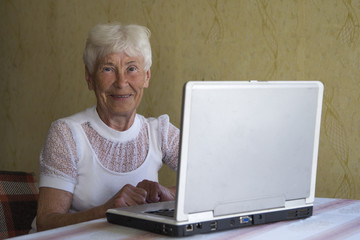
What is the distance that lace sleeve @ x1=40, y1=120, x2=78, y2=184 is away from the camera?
173cm

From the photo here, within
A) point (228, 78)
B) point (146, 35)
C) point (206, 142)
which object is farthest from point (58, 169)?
point (228, 78)

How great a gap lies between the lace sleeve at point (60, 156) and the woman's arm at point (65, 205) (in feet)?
0.18

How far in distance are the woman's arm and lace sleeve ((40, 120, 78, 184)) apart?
5 centimetres

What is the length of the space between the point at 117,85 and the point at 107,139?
0.20 meters

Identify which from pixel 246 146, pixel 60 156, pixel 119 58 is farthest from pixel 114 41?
pixel 246 146

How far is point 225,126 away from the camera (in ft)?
3.74

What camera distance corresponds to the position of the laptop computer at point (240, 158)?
1107 millimetres

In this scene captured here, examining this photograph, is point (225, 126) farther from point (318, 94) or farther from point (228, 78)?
point (228, 78)

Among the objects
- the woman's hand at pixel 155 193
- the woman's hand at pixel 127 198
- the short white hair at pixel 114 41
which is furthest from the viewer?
the short white hair at pixel 114 41

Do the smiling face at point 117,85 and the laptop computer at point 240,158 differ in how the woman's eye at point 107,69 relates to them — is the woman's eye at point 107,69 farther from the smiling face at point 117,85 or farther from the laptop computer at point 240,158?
the laptop computer at point 240,158

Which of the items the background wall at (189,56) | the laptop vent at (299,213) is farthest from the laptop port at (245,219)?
the background wall at (189,56)

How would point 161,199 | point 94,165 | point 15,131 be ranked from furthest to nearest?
point 15,131 → point 94,165 → point 161,199

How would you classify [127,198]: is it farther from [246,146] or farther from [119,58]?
[119,58]

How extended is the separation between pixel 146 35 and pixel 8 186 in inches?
30.2
